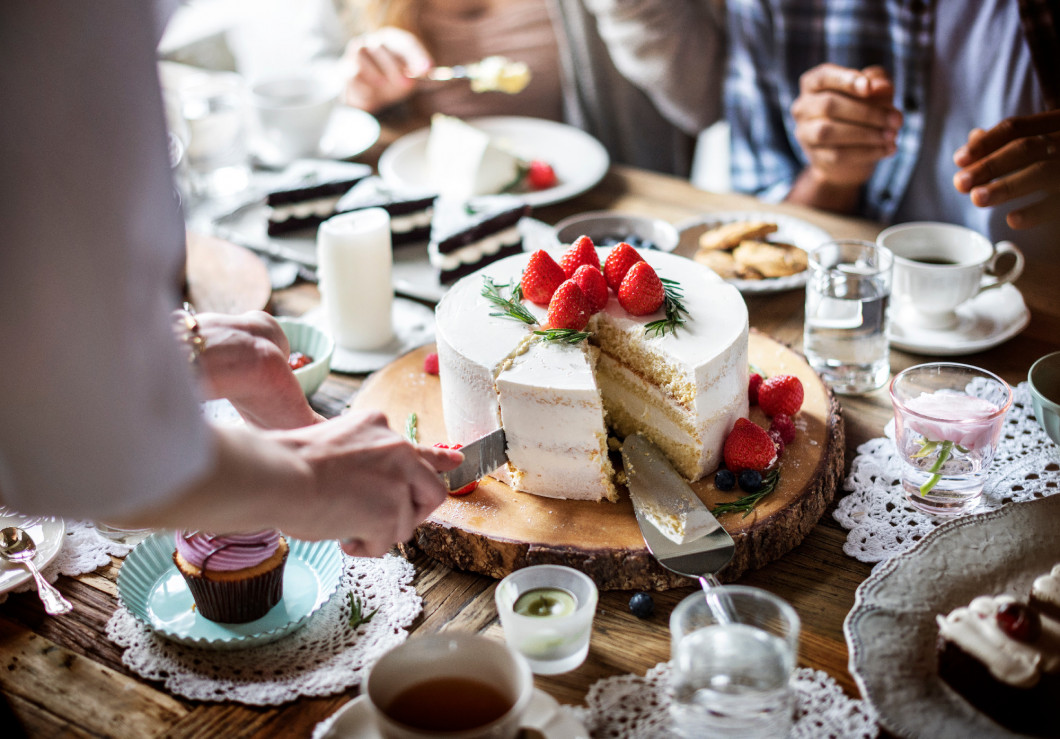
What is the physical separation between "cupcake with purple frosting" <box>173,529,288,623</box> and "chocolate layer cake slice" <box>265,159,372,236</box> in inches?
78.7

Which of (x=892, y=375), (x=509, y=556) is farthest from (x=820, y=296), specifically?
(x=509, y=556)

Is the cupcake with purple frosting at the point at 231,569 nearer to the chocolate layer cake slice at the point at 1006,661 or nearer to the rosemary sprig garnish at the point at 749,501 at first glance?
the rosemary sprig garnish at the point at 749,501

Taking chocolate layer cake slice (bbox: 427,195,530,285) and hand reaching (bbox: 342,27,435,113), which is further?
hand reaching (bbox: 342,27,435,113)

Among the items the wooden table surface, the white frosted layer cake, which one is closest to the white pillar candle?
the white frosted layer cake

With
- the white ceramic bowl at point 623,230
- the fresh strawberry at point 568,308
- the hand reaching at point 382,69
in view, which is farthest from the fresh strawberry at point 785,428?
the hand reaching at point 382,69

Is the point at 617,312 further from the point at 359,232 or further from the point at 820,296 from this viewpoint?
the point at 359,232

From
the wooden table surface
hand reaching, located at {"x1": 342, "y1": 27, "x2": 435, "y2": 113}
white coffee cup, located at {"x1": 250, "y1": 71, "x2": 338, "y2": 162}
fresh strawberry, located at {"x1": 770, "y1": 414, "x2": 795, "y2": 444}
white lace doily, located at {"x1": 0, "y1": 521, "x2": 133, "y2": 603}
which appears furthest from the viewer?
hand reaching, located at {"x1": 342, "y1": 27, "x2": 435, "y2": 113}

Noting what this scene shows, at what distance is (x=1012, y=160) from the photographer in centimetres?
277

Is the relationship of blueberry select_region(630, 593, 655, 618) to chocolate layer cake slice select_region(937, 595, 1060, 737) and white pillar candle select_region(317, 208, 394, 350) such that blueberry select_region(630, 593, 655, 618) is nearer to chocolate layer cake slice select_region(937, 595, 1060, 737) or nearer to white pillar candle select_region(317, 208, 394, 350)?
chocolate layer cake slice select_region(937, 595, 1060, 737)

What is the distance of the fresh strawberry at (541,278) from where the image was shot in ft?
7.63

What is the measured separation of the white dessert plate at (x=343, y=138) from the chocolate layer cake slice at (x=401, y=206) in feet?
2.18

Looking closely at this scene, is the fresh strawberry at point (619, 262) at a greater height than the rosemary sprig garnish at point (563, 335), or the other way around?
the fresh strawberry at point (619, 262)

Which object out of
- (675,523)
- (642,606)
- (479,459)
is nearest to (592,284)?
(479,459)

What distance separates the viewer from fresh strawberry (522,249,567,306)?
2.33 metres
